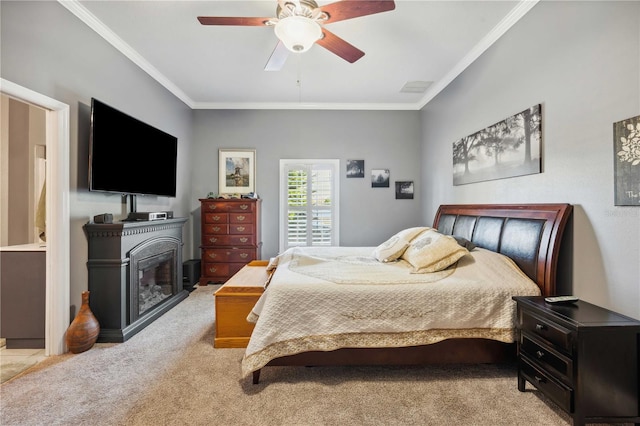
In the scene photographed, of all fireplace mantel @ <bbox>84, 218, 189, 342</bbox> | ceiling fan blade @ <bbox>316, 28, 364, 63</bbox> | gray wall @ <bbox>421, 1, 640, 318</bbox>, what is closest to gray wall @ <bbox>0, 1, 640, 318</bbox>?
gray wall @ <bbox>421, 1, 640, 318</bbox>

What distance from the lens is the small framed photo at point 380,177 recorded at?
16.2 ft

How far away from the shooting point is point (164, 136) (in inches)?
143

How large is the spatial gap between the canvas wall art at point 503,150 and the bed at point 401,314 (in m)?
0.55

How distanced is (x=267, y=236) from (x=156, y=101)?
8.62 ft

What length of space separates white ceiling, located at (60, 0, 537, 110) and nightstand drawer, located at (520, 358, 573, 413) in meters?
2.87

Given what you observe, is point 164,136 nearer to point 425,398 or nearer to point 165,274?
point 165,274

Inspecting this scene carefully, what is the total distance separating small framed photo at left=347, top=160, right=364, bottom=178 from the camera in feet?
16.2

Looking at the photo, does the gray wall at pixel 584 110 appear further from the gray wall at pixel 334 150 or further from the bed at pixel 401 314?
the gray wall at pixel 334 150

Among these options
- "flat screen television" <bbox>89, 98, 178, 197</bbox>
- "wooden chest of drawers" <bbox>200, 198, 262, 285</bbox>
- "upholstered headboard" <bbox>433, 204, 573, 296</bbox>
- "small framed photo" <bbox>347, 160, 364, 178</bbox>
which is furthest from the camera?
"small framed photo" <bbox>347, 160, 364, 178</bbox>

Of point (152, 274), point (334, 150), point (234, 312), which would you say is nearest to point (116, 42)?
point (152, 274)

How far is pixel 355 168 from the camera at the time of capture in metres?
4.94

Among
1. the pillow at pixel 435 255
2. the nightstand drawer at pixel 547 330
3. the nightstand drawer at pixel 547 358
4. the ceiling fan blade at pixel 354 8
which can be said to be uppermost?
the ceiling fan blade at pixel 354 8

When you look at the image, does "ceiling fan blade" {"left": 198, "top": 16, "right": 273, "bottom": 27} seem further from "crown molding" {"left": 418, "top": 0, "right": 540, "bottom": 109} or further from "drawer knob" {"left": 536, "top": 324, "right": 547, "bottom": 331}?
"drawer knob" {"left": 536, "top": 324, "right": 547, "bottom": 331}

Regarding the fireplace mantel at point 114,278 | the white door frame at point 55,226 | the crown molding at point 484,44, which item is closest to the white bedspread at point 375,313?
the fireplace mantel at point 114,278
